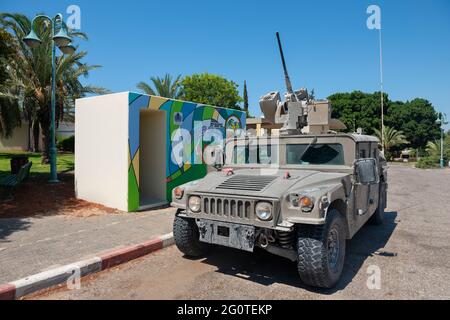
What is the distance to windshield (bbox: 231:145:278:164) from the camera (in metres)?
5.11

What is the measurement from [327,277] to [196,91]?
32.1m

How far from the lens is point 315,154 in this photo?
4.82 m

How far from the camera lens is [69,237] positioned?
5598mm

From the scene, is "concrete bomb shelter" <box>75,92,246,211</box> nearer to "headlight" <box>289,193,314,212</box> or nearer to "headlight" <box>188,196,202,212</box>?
"headlight" <box>188,196,202,212</box>

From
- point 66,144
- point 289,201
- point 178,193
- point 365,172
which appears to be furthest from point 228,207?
point 66,144

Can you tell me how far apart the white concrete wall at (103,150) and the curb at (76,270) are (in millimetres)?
2882

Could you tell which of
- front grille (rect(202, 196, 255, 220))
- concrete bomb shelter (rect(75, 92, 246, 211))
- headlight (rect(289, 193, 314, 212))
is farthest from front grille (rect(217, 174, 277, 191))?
concrete bomb shelter (rect(75, 92, 246, 211))

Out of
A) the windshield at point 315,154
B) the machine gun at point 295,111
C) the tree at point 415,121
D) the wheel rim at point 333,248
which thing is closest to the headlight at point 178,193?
the windshield at point 315,154

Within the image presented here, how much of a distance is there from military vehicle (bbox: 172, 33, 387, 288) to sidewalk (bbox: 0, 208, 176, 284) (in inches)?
58.0

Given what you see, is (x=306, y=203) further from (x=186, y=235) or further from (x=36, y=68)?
(x=36, y=68)

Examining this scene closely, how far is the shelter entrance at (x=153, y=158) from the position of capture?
8812mm

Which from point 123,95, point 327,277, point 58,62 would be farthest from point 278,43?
point 58,62
